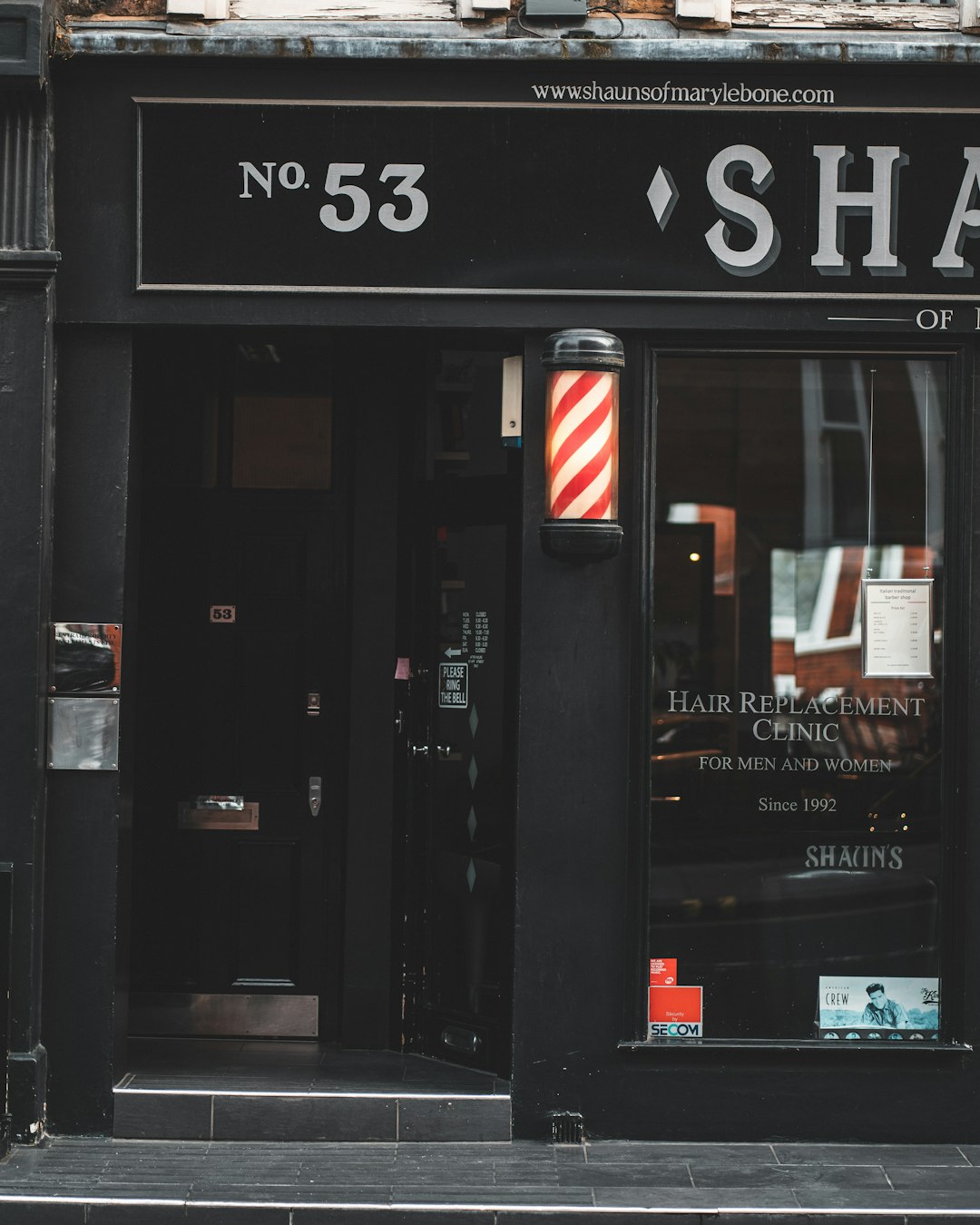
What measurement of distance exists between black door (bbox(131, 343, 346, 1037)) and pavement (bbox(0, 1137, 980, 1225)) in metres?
1.19

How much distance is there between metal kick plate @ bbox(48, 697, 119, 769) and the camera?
6.16 meters

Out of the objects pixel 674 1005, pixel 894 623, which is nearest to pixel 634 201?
pixel 894 623

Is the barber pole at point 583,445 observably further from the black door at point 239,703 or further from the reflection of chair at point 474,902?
the reflection of chair at point 474,902

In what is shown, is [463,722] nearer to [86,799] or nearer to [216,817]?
[216,817]

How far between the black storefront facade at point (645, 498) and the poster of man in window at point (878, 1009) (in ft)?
0.05

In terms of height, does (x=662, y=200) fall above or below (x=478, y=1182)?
above

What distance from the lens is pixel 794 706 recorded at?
630 cm

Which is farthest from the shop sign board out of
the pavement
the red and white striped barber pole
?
the pavement

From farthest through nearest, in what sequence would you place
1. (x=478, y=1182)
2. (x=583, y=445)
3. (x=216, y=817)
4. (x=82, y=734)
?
(x=216, y=817)
(x=82, y=734)
(x=583, y=445)
(x=478, y=1182)

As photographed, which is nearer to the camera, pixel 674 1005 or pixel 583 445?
pixel 583 445

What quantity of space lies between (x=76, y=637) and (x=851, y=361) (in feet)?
11.9

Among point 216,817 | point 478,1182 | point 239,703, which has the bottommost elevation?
point 478,1182

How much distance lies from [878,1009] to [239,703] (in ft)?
11.1

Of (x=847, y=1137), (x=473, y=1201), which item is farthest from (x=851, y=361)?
(x=473, y=1201)
